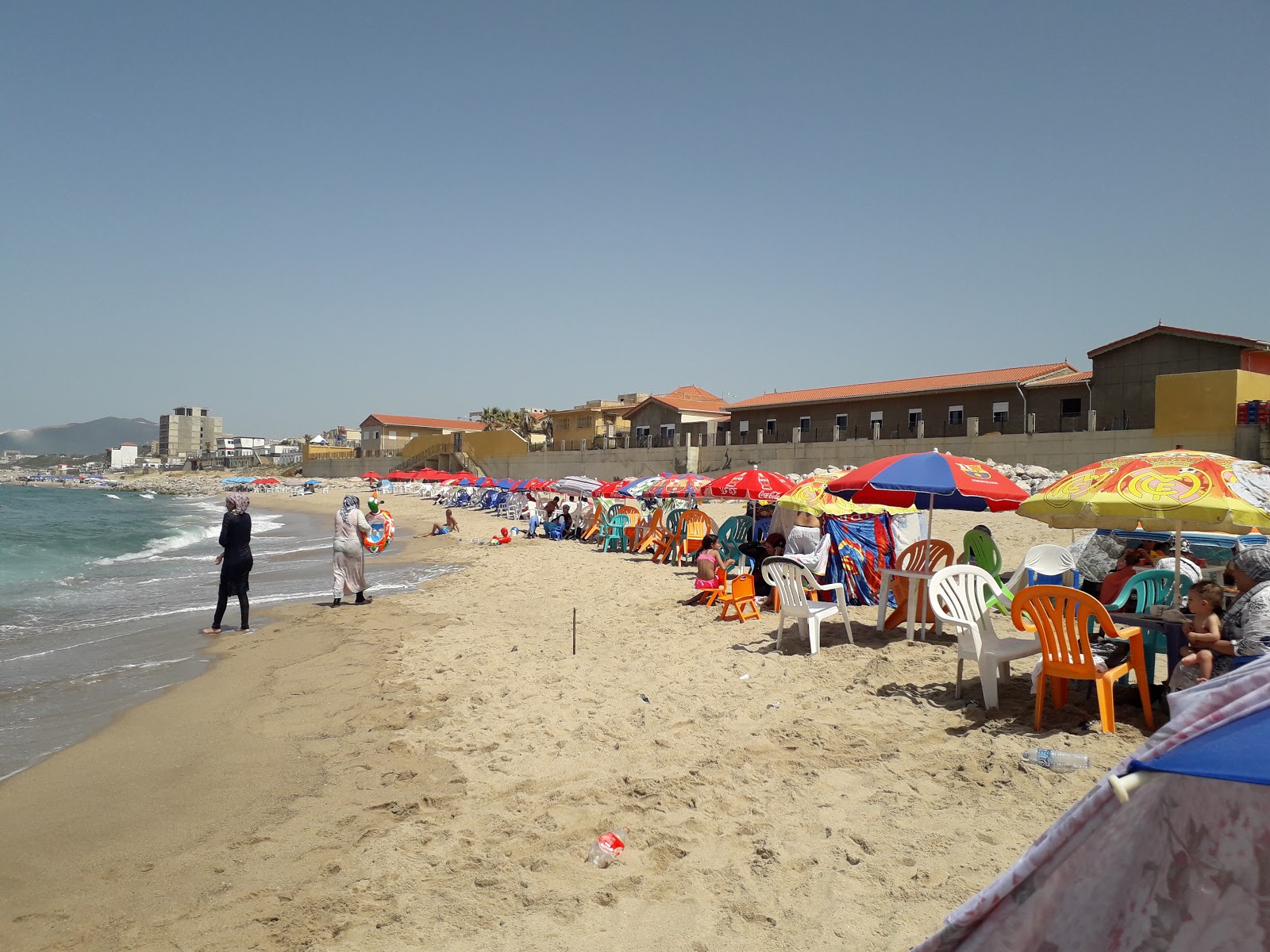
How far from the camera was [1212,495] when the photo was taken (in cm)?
462

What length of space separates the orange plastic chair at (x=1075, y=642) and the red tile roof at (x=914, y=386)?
95.4 ft

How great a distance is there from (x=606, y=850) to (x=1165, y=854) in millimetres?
2426

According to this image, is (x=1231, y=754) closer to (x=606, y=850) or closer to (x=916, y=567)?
(x=606, y=850)

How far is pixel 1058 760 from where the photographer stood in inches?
167

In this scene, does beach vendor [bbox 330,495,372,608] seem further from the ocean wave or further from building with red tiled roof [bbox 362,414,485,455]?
building with red tiled roof [bbox 362,414,485,455]

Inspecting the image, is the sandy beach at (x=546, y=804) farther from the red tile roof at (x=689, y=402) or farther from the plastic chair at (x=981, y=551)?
the red tile roof at (x=689, y=402)

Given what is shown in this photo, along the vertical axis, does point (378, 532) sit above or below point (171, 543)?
above

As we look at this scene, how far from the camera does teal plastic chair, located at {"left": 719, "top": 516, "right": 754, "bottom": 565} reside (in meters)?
12.6

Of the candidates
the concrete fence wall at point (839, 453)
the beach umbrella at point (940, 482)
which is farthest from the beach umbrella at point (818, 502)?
the concrete fence wall at point (839, 453)

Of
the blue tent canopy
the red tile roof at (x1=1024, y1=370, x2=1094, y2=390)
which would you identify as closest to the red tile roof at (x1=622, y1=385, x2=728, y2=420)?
the red tile roof at (x1=1024, y1=370, x2=1094, y2=390)

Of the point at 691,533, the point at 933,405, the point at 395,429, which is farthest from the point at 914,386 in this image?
the point at 395,429

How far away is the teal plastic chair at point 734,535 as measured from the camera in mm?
12630

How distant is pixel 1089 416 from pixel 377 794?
25843 millimetres

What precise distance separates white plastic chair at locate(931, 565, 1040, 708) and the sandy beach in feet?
0.92
